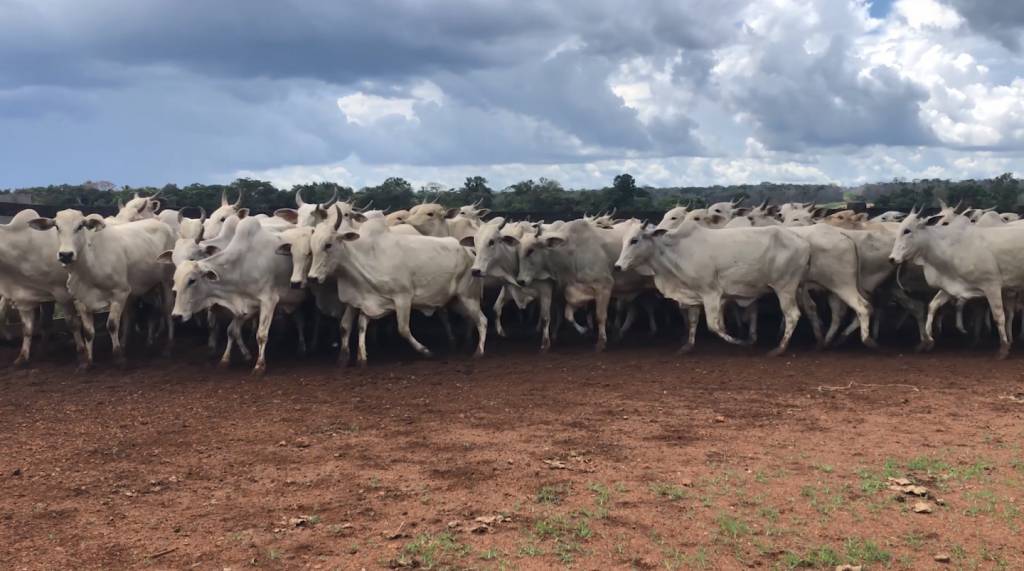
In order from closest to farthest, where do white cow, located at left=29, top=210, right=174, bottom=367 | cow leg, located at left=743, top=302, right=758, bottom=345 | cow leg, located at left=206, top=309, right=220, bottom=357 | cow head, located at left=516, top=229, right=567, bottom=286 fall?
white cow, located at left=29, top=210, right=174, bottom=367, cow leg, located at left=206, top=309, right=220, bottom=357, cow leg, located at left=743, top=302, right=758, bottom=345, cow head, located at left=516, top=229, right=567, bottom=286

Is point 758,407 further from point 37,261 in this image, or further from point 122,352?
point 37,261

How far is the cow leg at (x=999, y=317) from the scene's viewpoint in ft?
39.1

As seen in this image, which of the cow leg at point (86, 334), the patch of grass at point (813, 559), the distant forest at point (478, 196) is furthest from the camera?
the distant forest at point (478, 196)

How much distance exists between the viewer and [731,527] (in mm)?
5617

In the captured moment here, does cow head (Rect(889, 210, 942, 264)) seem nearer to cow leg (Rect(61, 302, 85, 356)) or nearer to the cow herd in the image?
the cow herd

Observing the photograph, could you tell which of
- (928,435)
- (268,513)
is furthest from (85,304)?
(928,435)

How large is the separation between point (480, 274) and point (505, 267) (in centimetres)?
88

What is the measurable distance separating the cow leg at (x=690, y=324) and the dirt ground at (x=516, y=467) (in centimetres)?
112

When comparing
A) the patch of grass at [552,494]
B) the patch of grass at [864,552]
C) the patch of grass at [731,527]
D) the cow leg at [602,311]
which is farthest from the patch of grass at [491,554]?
the cow leg at [602,311]

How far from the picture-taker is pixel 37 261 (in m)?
12.0

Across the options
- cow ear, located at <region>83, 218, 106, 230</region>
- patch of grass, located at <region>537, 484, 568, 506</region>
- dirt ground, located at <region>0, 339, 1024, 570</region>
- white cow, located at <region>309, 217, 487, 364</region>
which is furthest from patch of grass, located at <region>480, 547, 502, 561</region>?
cow ear, located at <region>83, 218, 106, 230</region>

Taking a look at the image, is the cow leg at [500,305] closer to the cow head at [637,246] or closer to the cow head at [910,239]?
the cow head at [637,246]

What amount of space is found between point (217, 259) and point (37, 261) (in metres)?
2.41

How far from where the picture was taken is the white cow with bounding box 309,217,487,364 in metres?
12.1
